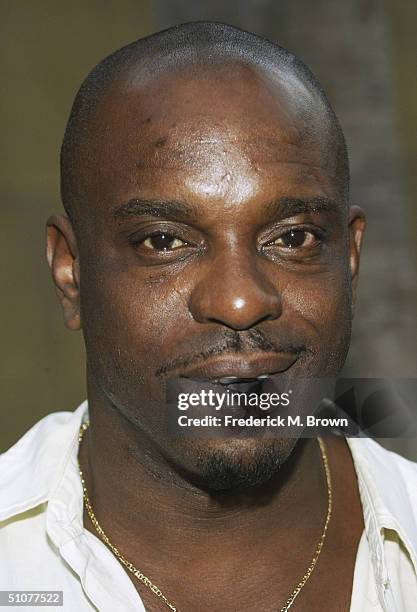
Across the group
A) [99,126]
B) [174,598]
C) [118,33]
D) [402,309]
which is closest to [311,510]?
[174,598]

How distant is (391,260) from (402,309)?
210 mm

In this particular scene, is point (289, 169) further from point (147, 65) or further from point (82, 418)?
point (82, 418)

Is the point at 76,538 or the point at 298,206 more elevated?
the point at 298,206

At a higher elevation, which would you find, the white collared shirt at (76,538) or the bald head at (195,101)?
the bald head at (195,101)

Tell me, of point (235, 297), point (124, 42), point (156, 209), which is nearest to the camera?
point (235, 297)

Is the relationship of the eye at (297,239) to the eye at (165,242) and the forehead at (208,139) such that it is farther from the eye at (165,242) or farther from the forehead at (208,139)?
the eye at (165,242)

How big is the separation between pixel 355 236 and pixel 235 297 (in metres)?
0.65

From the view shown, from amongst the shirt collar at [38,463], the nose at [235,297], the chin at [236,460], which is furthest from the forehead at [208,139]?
the shirt collar at [38,463]

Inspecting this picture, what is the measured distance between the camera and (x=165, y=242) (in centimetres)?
208

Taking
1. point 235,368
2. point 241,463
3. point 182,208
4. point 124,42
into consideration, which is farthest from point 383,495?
point 124,42

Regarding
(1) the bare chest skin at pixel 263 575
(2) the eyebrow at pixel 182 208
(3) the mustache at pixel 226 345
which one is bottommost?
(1) the bare chest skin at pixel 263 575

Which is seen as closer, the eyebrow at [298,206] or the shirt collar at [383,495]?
the eyebrow at [298,206]

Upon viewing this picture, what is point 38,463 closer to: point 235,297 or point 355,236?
point 235,297

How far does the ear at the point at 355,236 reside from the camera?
7.98ft
